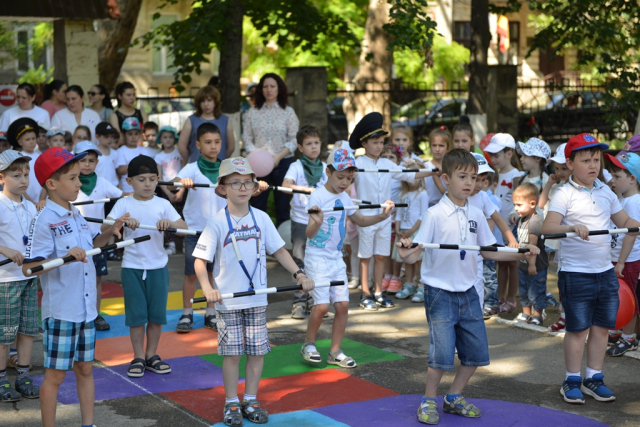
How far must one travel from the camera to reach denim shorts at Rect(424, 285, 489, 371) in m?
5.16

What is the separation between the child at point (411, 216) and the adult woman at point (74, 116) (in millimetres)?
4343

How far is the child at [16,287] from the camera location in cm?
570

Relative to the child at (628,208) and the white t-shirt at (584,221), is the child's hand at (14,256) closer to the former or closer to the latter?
the white t-shirt at (584,221)

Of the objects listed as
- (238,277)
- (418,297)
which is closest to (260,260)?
(238,277)

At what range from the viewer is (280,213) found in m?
10.3

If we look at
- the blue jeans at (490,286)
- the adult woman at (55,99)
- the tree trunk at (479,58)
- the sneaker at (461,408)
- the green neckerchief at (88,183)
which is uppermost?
the tree trunk at (479,58)

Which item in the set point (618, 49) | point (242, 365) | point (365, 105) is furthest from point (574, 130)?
point (242, 365)

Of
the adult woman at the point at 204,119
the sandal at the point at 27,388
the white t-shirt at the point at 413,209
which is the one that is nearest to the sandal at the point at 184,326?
the sandal at the point at 27,388

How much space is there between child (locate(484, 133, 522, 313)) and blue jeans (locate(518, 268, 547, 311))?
0.46 metres

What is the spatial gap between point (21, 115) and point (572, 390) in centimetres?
779

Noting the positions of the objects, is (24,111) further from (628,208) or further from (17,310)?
(628,208)

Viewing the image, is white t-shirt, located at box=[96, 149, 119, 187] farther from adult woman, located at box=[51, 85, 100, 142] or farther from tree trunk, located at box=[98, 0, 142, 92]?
tree trunk, located at box=[98, 0, 142, 92]

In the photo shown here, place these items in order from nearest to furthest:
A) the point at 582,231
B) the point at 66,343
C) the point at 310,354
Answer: the point at 66,343 → the point at 582,231 → the point at 310,354

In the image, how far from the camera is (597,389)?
5613 millimetres
